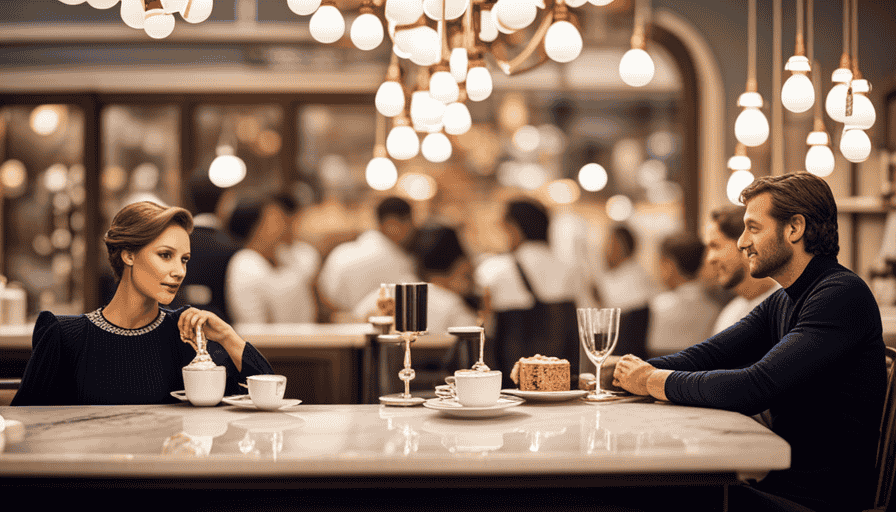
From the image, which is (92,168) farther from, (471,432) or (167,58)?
(471,432)

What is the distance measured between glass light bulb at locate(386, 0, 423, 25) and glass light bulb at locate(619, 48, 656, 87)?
3.21 ft

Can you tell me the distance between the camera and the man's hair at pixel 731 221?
3.22 m

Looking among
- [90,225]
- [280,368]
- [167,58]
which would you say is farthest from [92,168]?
[280,368]

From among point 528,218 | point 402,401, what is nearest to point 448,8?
point 402,401

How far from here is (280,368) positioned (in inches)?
174

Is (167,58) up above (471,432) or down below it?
above

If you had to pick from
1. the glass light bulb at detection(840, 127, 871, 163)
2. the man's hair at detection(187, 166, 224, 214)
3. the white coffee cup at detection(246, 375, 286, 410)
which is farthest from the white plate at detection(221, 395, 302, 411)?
the man's hair at detection(187, 166, 224, 214)

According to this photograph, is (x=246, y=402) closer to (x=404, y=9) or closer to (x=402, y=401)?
(x=402, y=401)

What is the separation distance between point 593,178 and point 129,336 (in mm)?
Result: 5100

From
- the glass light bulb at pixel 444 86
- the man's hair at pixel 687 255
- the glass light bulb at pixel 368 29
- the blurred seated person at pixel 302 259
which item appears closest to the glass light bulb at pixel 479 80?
the glass light bulb at pixel 444 86

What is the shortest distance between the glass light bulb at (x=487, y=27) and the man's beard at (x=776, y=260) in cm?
146

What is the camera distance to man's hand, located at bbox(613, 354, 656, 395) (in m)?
2.09

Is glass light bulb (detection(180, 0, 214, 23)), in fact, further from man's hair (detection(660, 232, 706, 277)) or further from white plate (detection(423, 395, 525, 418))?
man's hair (detection(660, 232, 706, 277))

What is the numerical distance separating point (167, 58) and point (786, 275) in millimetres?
5772
